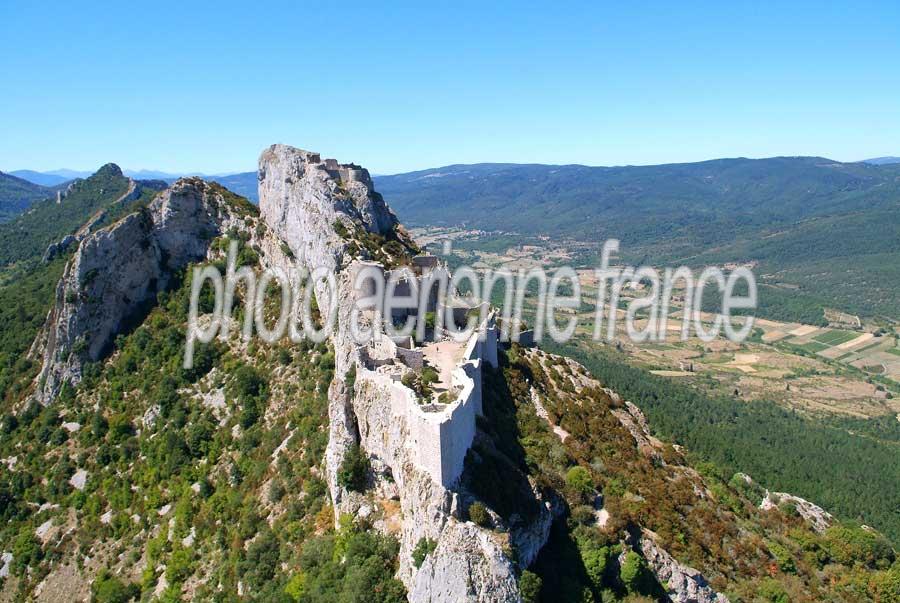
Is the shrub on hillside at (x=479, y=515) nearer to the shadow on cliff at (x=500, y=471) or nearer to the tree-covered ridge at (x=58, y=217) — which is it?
the shadow on cliff at (x=500, y=471)

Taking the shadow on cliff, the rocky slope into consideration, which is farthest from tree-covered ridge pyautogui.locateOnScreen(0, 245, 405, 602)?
the shadow on cliff

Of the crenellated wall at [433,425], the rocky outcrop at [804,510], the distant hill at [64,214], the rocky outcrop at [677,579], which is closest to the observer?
the crenellated wall at [433,425]

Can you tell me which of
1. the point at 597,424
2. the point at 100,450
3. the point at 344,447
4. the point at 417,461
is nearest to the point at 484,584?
the point at 417,461

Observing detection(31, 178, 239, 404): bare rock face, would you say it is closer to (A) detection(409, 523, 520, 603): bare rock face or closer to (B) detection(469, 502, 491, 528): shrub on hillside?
(B) detection(469, 502, 491, 528): shrub on hillside

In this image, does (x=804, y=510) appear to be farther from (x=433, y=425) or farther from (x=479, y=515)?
(x=433, y=425)

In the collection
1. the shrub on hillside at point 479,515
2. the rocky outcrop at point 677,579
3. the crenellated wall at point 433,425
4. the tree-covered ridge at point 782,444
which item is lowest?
the tree-covered ridge at point 782,444

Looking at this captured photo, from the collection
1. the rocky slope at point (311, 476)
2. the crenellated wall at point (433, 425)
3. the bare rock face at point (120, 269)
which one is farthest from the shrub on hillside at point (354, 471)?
the bare rock face at point (120, 269)
